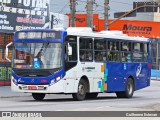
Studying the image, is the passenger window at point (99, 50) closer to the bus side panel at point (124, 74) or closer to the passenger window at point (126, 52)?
the bus side panel at point (124, 74)

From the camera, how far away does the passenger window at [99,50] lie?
25.7 metres

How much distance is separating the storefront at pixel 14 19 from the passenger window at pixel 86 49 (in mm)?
8894

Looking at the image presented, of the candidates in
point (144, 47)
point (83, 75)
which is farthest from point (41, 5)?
point (83, 75)

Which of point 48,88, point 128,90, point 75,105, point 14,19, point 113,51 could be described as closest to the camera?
point 75,105

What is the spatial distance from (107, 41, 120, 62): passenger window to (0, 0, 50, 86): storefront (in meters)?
8.00

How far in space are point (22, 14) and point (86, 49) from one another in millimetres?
A: 11108

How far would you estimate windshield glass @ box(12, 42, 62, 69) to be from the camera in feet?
76.2

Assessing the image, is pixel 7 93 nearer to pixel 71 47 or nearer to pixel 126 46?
pixel 126 46

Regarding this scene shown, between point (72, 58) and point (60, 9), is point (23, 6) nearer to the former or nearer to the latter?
point (72, 58)

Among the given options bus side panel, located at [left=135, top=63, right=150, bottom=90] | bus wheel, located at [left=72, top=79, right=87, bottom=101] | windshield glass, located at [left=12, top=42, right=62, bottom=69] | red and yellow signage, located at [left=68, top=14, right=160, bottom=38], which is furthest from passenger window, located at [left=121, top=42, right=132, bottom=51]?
red and yellow signage, located at [left=68, top=14, right=160, bottom=38]

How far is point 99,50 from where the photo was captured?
25.9 metres

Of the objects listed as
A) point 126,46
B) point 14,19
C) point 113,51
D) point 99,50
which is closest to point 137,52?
point 126,46

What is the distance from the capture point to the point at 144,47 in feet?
99.6

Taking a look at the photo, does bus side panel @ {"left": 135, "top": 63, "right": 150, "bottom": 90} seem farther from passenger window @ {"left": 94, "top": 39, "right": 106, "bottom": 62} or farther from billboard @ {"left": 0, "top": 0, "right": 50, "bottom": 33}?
billboard @ {"left": 0, "top": 0, "right": 50, "bottom": 33}
